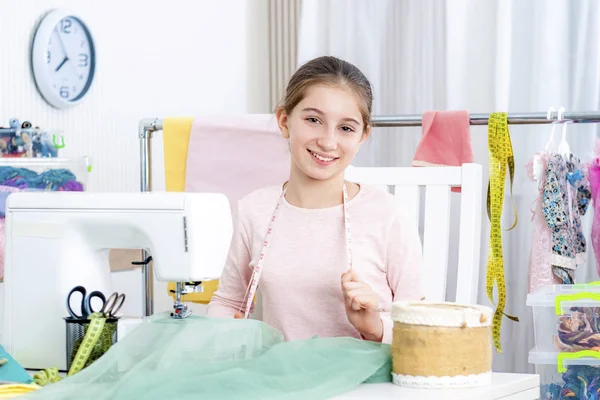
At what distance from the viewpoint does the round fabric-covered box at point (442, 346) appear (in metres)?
1.20

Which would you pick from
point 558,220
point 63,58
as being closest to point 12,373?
point 558,220

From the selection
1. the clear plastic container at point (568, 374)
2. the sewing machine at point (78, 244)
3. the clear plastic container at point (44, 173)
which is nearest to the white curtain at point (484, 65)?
the clear plastic container at point (568, 374)

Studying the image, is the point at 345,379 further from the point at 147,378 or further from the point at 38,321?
the point at 38,321

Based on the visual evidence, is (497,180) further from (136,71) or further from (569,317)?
(136,71)

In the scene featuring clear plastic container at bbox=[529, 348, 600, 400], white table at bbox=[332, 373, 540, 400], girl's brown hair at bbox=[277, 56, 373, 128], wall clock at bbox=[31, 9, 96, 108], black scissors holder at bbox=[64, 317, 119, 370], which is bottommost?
clear plastic container at bbox=[529, 348, 600, 400]

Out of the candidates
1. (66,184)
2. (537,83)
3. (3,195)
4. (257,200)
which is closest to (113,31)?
(66,184)

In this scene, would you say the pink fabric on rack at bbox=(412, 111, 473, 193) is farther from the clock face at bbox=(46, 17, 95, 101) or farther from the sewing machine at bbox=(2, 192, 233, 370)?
the clock face at bbox=(46, 17, 95, 101)

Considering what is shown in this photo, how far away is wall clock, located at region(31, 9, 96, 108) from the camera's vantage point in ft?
9.27

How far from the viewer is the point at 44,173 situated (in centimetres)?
235

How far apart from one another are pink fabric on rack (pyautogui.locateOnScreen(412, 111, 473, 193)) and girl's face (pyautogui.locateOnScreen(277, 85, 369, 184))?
761 mm

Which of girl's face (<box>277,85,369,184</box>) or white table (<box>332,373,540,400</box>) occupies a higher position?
girl's face (<box>277,85,369,184</box>)

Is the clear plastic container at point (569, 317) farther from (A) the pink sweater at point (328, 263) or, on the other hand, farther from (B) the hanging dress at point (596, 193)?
(A) the pink sweater at point (328, 263)

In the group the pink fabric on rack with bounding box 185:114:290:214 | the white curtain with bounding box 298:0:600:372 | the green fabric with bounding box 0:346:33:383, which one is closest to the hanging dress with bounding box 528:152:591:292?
the white curtain with bounding box 298:0:600:372

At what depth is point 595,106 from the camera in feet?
9.05
